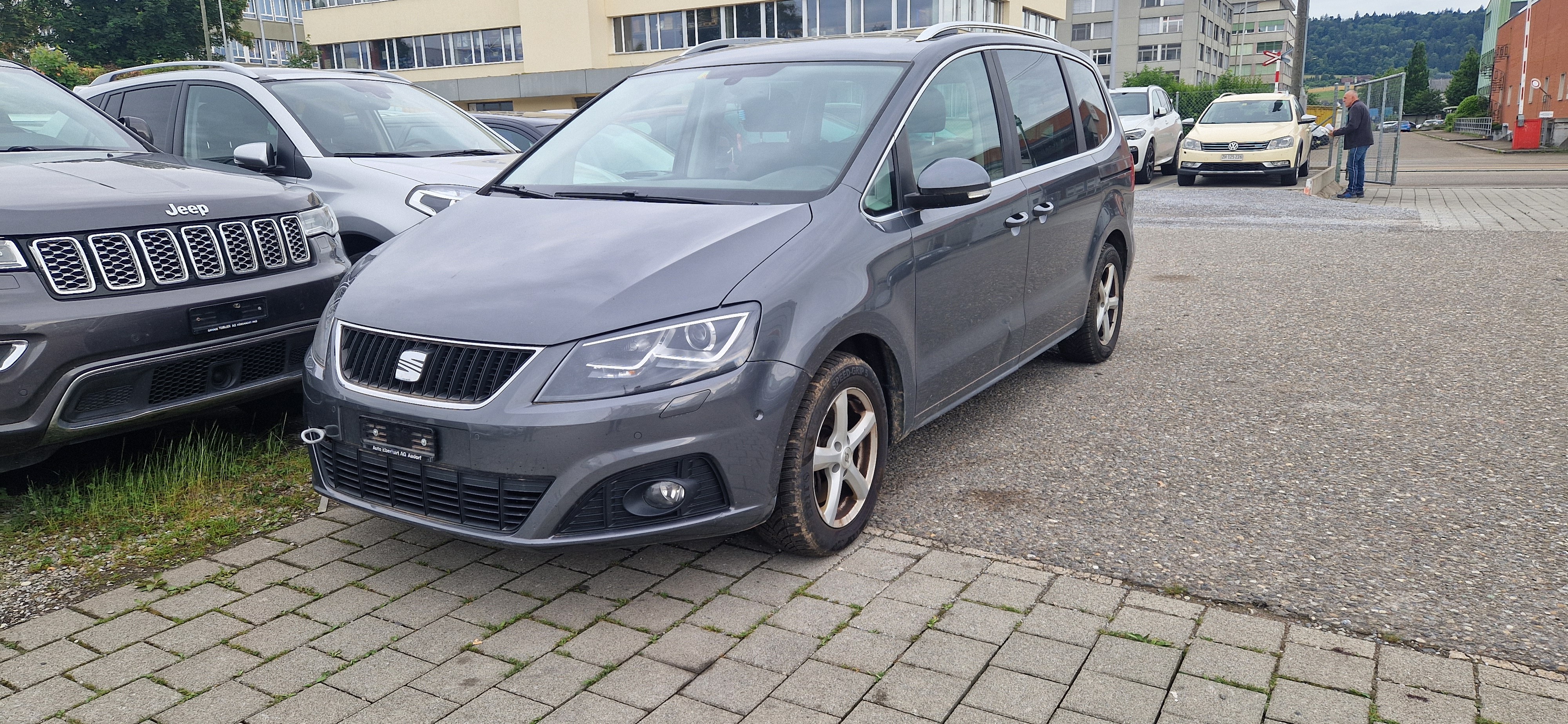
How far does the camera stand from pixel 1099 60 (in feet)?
308

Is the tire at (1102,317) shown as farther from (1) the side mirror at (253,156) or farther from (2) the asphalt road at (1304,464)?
(1) the side mirror at (253,156)

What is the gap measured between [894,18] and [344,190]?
36.8 meters

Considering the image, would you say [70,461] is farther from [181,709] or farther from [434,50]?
[434,50]

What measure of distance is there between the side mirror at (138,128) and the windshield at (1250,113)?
61.7 ft

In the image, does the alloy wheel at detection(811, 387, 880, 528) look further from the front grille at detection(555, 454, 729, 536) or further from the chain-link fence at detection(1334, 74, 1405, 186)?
the chain-link fence at detection(1334, 74, 1405, 186)

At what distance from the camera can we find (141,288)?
4.12 meters

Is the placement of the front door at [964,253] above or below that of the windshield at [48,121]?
below

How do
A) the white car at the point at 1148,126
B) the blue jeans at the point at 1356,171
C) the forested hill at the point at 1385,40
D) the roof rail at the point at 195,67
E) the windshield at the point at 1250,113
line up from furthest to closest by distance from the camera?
1. the forested hill at the point at 1385,40
2. the white car at the point at 1148,126
3. the windshield at the point at 1250,113
4. the blue jeans at the point at 1356,171
5. the roof rail at the point at 195,67

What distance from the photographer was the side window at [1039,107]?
498cm

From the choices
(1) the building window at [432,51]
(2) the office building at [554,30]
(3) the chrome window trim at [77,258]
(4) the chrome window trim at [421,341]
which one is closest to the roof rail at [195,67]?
(3) the chrome window trim at [77,258]

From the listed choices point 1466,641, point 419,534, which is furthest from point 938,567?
point 419,534

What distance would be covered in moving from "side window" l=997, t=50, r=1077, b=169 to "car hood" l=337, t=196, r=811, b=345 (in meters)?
1.75

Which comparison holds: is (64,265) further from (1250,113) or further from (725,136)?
(1250,113)

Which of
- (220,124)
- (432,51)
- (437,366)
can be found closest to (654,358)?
(437,366)
